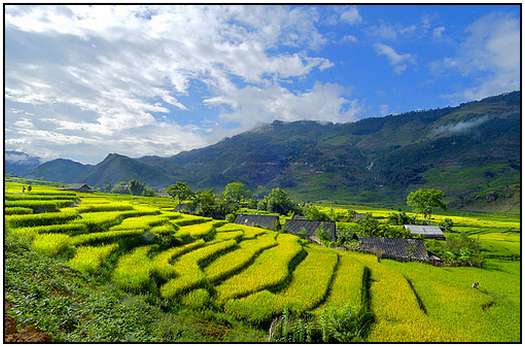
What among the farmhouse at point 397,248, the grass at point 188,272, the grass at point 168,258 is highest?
the grass at point 168,258

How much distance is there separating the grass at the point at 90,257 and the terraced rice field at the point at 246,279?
0.05 metres

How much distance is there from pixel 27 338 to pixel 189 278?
31.2 feet

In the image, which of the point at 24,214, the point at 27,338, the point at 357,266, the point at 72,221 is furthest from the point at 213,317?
the point at 357,266

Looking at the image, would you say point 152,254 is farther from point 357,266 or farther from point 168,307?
point 357,266

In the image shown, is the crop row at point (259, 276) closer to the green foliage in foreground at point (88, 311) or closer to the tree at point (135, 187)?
the green foliage in foreground at point (88, 311)

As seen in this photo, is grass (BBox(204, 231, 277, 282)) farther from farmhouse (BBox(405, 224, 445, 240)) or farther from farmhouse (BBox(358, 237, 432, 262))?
farmhouse (BBox(405, 224, 445, 240))

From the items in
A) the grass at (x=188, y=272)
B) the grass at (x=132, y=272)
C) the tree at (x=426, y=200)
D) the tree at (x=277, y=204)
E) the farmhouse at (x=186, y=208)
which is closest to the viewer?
the grass at (x=132, y=272)

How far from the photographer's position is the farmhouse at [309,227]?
60.8m

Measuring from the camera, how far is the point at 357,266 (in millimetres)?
32125

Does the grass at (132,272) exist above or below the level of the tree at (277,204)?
above

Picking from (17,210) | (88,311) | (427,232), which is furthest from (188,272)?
(427,232)

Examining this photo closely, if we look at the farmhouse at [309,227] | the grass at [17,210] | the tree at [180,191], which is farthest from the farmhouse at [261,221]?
the grass at [17,210]

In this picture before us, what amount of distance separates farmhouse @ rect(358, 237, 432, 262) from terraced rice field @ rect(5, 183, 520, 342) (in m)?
11.8

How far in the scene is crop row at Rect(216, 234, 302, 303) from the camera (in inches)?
758
